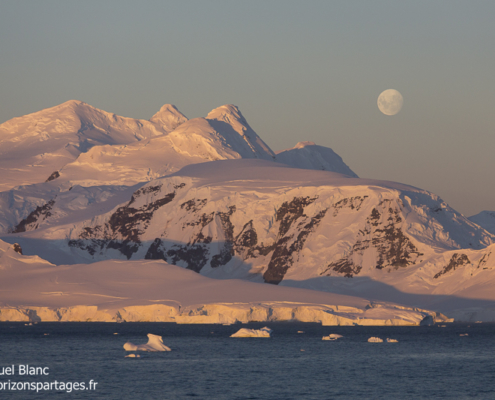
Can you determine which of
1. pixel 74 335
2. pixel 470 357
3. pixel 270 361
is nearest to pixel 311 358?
pixel 270 361

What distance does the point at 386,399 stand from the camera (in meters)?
95.0

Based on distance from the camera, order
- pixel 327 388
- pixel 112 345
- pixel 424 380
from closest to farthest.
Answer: pixel 327 388, pixel 424 380, pixel 112 345

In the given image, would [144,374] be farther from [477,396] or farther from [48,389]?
[477,396]

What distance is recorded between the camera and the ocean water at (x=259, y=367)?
98.2m

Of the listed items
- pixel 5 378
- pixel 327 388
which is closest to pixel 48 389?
pixel 5 378

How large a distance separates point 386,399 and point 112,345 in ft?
229

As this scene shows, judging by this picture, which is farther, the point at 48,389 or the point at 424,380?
the point at 424,380

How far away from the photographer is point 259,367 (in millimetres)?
122062

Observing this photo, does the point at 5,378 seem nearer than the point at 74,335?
Yes

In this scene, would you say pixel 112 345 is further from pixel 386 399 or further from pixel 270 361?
pixel 386 399

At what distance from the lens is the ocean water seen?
98.2 meters

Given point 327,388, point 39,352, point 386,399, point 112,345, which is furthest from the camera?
point 112,345

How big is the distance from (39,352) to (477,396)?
7137 centimetres

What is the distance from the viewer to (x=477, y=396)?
96.9m
